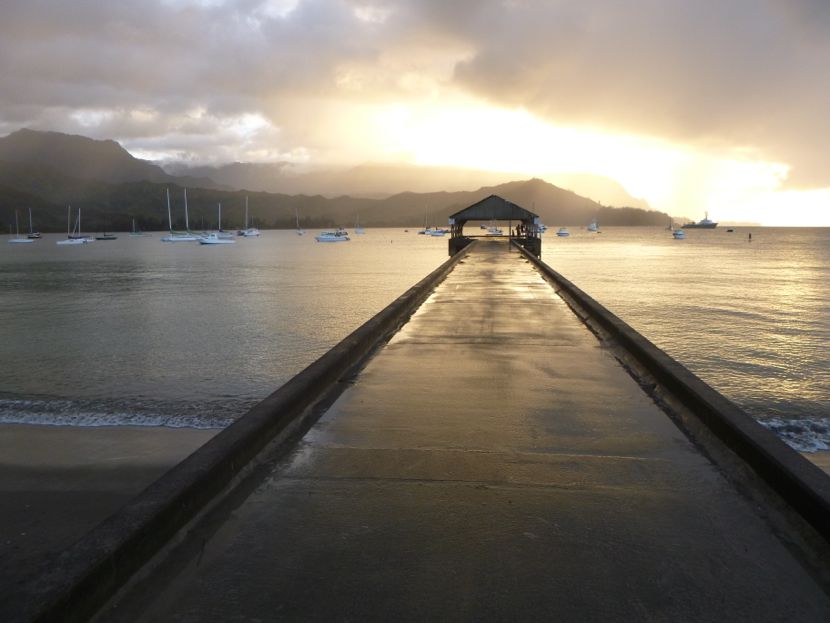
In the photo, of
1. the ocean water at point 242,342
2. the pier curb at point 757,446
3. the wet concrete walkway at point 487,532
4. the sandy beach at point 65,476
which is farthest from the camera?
the ocean water at point 242,342

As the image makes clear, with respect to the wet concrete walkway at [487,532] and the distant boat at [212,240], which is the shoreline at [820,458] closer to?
the wet concrete walkway at [487,532]

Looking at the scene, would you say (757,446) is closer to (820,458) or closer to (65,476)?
(820,458)

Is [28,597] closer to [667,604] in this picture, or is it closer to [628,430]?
[667,604]

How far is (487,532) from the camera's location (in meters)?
3.62

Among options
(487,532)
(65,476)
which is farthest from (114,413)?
(487,532)

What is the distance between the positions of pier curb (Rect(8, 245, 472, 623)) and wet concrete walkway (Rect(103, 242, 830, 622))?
6.0 inches

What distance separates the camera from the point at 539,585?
3088 mm

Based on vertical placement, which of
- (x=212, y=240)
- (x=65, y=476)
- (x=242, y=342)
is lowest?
(x=242, y=342)

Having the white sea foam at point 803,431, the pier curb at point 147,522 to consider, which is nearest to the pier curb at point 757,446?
the white sea foam at point 803,431

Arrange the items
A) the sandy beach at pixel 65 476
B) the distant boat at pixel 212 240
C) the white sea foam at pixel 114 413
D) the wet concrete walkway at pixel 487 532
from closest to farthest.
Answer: the wet concrete walkway at pixel 487 532 < the sandy beach at pixel 65 476 < the white sea foam at pixel 114 413 < the distant boat at pixel 212 240

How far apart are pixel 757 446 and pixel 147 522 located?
4.02m

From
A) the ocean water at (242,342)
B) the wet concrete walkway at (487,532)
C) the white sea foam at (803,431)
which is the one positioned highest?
the wet concrete walkway at (487,532)

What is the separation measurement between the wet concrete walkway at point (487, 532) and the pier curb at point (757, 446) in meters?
0.28

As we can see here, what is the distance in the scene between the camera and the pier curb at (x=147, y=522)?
109 inches
